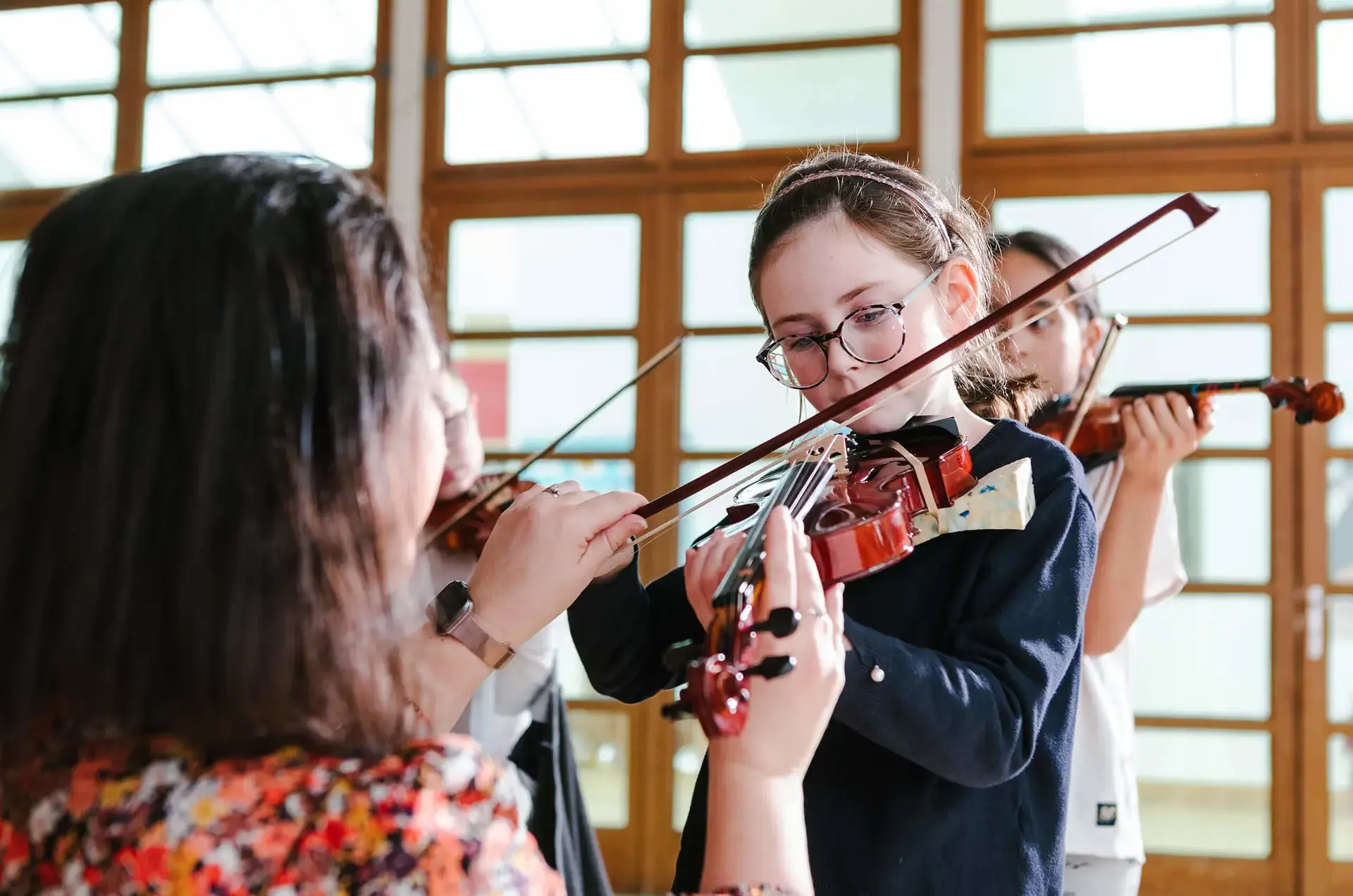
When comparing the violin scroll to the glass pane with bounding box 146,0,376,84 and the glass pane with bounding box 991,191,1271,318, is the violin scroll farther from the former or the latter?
the glass pane with bounding box 146,0,376,84

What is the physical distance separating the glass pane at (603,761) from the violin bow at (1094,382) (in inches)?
84.2

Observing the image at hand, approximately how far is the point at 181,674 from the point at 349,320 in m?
0.22

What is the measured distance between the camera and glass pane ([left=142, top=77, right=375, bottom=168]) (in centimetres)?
392

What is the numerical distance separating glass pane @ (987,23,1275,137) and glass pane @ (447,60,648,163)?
43.8 inches

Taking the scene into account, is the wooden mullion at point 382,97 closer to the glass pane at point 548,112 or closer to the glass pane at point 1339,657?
the glass pane at point 548,112

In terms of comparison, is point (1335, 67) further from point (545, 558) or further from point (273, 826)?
point (273, 826)

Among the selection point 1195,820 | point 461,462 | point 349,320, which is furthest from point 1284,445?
point 349,320

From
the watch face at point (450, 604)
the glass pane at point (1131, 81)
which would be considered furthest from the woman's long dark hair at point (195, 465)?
the glass pane at point (1131, 81)

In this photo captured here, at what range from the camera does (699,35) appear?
3654 millimetres

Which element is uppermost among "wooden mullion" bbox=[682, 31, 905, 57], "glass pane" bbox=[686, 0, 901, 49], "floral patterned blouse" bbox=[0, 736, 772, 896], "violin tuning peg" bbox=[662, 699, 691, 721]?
"glass pane" bbox=[686, 0, 901, 49]

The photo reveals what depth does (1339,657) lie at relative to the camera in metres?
3.10

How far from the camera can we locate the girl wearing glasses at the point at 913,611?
887mm

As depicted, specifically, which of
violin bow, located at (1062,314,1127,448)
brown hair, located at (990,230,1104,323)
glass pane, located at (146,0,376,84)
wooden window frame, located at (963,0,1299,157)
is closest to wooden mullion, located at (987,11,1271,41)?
wooden window frame, located at (963,0,1299,157)

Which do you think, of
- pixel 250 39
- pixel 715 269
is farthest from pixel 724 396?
pixel 250 39
